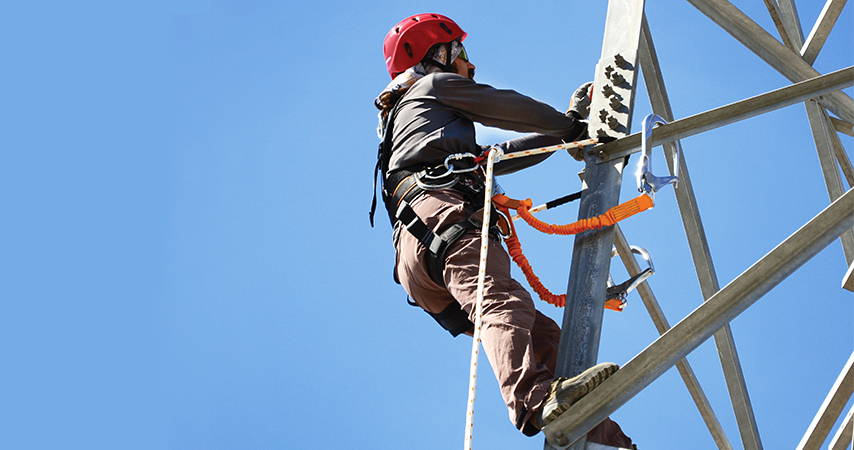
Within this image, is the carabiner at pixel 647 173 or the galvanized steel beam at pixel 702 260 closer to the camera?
the carabiner at pixel 647 173

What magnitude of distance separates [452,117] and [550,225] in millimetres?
605

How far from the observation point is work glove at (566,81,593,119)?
3975 mm

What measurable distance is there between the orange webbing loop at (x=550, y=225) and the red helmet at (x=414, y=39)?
1.00 metres

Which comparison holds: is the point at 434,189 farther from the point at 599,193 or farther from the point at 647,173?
the point at 647,173

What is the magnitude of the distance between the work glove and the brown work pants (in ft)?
2.82

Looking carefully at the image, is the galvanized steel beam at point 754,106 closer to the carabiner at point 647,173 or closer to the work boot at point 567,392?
the carabiner at point 647,173

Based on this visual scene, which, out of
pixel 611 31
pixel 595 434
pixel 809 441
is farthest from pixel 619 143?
pixel 809 441

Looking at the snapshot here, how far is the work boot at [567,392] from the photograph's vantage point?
113 inches

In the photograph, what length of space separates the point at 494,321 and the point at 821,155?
130 inches

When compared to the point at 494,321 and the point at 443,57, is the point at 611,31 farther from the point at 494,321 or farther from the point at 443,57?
the point at 494,321

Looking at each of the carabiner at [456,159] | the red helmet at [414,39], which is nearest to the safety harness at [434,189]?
the carabiner at [456,159]

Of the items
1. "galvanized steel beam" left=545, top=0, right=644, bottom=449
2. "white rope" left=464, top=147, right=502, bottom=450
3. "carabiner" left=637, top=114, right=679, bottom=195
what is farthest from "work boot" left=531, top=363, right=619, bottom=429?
"carabiner" left=637, top=114, right=679, bottom=195

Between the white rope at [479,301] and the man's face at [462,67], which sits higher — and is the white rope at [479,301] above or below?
below

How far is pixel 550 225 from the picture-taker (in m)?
3.57
